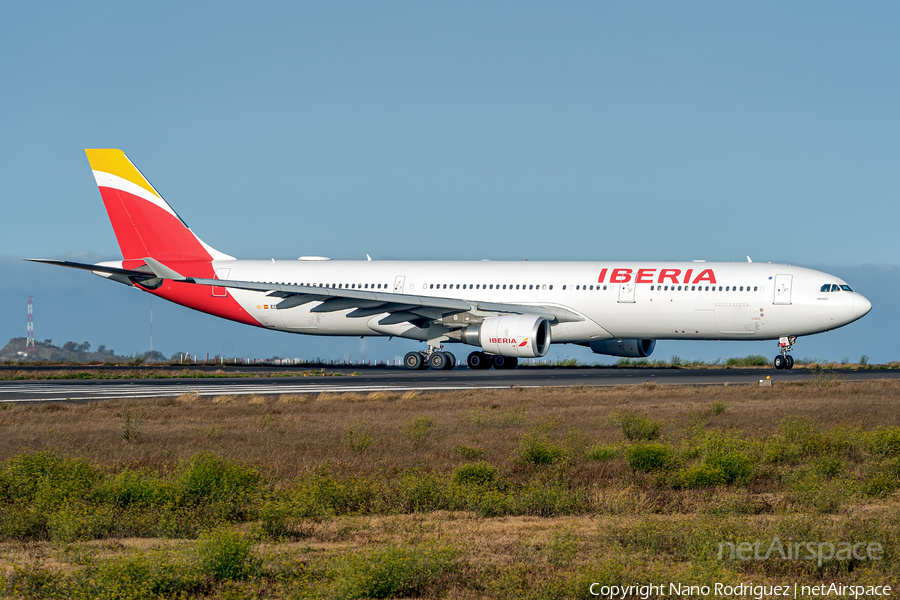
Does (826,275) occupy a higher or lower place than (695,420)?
higher

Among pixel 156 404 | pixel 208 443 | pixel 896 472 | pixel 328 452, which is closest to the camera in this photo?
pixel 896 472

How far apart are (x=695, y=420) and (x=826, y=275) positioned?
2021 centimetres

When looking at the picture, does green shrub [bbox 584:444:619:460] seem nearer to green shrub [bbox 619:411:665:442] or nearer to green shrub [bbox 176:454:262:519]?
green shrub [bbox 619:411:665:442]

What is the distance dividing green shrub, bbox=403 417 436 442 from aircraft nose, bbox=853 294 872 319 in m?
23.4

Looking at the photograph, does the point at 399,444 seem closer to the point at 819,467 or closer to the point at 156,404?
the point at 819,467

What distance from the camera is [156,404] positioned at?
23312mm

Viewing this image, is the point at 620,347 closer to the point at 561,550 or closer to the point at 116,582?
the point at 561,550

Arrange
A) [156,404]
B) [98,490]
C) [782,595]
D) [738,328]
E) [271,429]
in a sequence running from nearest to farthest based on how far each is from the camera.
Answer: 1. [782,595]
2. [98,490]
3. [271,429]
4. [156,404]
5. [738,328]

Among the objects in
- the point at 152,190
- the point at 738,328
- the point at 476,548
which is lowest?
the point at 476,548

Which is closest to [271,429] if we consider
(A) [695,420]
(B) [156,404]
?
(B) [156,404]

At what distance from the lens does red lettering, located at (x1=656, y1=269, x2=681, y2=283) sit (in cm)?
3600

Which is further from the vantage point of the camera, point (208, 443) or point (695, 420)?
point (695, 420)

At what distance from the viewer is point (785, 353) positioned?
37375 millimetres

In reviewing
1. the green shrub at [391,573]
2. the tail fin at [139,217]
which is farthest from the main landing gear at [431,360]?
the green shrub at [391,573]
